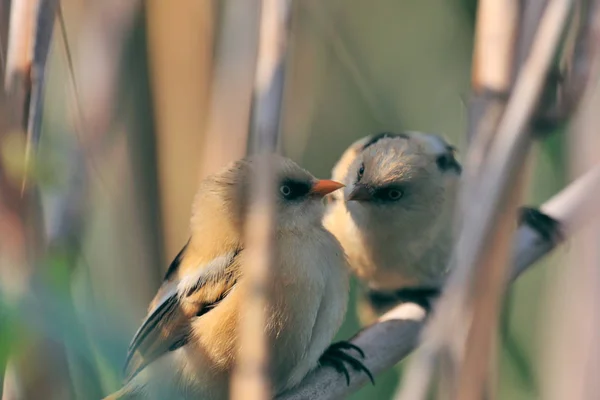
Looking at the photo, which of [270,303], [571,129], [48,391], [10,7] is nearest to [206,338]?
[270,303]

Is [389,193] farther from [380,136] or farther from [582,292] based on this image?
[582,292]

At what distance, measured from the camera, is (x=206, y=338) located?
1415mm

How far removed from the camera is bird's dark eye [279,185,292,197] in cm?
150

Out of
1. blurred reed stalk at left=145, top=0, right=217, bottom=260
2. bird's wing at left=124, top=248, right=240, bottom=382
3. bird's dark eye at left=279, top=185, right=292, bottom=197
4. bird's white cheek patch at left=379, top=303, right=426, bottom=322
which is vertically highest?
blurred reed stalk at left=145, top=0, right=217, bottom=260

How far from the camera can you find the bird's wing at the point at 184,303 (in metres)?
1.43

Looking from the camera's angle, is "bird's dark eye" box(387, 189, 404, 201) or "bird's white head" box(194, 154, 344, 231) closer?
"bird's white head" box(194, 154, 344, 231)

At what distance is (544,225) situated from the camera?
1.66 m

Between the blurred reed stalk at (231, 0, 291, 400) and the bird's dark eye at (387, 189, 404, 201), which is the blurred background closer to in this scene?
the blurred reed stalk at (231, 0, 291, 400)

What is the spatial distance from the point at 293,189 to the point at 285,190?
2 centimetres

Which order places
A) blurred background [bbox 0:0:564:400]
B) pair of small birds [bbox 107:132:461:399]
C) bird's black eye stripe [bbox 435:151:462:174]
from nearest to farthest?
blurred background [bbox 0:0:564:400]
pair of small birds [bbox 107:132:461:399]
bird's black eye stripe [bbox 435:151:462:174]

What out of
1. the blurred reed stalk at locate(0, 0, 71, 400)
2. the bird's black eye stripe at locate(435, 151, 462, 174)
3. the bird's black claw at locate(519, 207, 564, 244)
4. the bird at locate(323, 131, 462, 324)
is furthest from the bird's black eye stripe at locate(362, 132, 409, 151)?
the blurred reed stalk at locate(0, 0, 71, 400)

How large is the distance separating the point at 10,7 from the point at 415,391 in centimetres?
88

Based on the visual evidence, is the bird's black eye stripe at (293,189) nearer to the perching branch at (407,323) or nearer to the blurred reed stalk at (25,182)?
the perching branch at (407,323)

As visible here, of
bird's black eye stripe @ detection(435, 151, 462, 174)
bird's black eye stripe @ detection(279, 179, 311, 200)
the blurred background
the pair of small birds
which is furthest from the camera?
bird's black eye stripe @ detection(435, 151, 462, 174)
